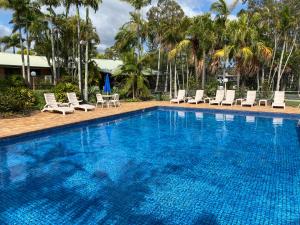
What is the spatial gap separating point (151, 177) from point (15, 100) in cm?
863

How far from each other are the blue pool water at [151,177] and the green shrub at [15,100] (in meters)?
3.43

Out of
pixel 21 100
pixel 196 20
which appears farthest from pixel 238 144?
pixel 196 20

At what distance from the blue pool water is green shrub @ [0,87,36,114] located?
3431 mm

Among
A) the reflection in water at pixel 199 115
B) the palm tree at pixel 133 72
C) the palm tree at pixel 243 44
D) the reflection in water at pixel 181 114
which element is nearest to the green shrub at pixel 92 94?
the palm tree at pixel 133 72

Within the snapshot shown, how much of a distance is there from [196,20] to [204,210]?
15897 millimetres

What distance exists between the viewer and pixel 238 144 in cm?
880

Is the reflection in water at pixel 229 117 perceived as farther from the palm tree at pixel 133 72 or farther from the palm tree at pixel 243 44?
the palm tree at pixel 133 72

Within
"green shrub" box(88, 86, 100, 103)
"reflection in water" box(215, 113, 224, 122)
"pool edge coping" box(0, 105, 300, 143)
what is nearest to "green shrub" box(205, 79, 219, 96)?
"pool edge coping" box(0, 105, 300, 143)

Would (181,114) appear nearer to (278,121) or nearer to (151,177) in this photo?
(278,121)

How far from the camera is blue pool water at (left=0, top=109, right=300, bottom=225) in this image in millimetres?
4355

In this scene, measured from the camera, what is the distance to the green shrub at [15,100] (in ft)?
38.3

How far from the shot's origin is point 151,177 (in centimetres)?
599

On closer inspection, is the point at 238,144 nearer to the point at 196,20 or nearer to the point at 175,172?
the point at 175,172

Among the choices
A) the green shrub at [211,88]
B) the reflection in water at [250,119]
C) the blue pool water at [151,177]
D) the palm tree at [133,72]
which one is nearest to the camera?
the blue pool water at [151,177]
